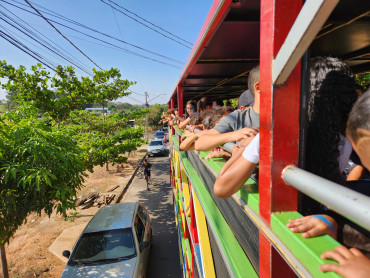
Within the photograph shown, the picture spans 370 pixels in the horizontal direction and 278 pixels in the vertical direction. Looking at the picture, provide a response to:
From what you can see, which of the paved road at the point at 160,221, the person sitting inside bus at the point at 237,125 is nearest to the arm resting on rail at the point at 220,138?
the person sitting inside bus at the point at 237,125

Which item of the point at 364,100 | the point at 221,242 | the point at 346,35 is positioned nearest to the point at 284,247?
the point at 364,100

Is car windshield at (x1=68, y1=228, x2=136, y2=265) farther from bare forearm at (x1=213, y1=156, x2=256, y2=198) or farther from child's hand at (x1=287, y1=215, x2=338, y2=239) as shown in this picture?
child's hand at (x1=287, y1=215, x2=338, y2=239)

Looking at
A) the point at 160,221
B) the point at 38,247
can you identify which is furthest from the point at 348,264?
the point at 160,221

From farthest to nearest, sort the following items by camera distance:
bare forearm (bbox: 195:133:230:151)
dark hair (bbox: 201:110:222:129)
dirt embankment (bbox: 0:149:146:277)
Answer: dirt embankment (bbox: 0:149:146:277), dark hair (bbox: 201:110:222:129), bare forearm (bbox: 195:133:230:151)

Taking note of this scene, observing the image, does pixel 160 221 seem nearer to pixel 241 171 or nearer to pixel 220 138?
pixel 220 138

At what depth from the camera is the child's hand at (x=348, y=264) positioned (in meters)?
0.54

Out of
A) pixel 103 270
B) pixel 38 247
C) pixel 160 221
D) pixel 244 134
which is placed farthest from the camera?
pixel 160 221

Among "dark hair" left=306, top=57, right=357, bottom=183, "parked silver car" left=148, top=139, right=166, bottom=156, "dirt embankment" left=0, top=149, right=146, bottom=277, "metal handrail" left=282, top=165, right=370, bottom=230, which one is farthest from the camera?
"parked silver car" left=148, top=139, right=166, bottom=156

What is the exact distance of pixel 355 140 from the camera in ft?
2.17

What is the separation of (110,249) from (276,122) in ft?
15.9

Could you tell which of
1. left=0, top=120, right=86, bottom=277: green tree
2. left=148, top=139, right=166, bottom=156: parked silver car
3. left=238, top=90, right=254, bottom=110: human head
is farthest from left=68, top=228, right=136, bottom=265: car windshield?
left=148, top=139, right=166, bottom=156: parked silver car

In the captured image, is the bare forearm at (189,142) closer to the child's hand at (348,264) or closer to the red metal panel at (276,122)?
the red metal panel at (276,122)

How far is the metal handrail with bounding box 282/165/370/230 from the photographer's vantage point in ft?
1.37

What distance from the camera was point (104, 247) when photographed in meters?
4.71
